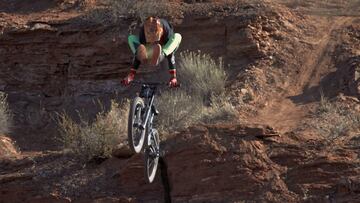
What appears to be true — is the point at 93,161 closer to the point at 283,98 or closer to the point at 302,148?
the point at 302,148

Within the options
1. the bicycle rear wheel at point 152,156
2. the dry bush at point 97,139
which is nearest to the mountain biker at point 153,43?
the bicycle rear wheel at point 152,156

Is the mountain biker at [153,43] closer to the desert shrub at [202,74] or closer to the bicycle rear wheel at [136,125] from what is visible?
the bicycle rear wheel at [136,125]

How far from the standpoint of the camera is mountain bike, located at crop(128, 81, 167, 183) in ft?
33.3

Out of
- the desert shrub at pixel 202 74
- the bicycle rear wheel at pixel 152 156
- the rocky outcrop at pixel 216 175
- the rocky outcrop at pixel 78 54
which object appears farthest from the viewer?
the rocky outcrop at pixel 78 54

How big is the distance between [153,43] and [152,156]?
1534 millimetres

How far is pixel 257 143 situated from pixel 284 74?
514 centimetres

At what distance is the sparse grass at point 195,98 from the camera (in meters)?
14.5

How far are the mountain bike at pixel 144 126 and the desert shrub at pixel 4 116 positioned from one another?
21.0ft

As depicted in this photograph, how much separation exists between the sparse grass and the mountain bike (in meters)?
2.03

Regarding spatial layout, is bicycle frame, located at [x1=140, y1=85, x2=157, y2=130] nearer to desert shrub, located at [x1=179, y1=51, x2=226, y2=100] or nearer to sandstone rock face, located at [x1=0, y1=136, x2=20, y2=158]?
sandstone rock face, located at [x1=0, y1=136, x2=20, y2=158]

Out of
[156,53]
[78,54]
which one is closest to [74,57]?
[78,54]

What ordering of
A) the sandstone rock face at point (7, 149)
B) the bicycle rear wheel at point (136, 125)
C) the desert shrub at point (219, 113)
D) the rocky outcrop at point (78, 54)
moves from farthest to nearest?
the rocky outcrop at point (78, 54) → the desert shrub at point (219, 113) → the sandstone rock face at point (7, 149) → the bicycle rear wheel at point (136, 125)

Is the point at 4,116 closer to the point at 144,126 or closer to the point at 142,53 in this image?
the point at 142,53

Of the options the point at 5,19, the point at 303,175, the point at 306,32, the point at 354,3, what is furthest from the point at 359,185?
the point at 5,19
